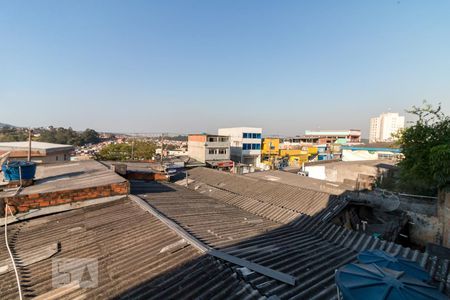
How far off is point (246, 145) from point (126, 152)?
21334mm

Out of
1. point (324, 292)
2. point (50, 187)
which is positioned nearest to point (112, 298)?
point (324, 292)

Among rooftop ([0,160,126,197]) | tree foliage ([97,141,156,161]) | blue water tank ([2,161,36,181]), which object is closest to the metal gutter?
rooftop ([0,160,126,197])


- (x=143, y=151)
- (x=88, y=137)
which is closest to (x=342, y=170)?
(x=143, y=151)

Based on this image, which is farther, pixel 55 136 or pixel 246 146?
pixel 55 136

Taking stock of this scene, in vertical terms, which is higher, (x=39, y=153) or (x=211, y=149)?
(x=211, y=149)

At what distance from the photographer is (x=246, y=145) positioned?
44906 millimetres

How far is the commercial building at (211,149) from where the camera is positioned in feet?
116

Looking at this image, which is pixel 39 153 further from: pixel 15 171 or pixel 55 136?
pixel 55 136

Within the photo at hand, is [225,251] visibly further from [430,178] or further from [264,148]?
[264,148]

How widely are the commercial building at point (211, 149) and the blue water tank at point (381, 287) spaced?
3150cm

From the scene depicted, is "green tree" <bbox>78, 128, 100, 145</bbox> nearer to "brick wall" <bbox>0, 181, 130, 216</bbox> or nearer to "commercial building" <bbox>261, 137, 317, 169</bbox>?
"commercial building" <bbox>261, 137, 317, 169</bbox>

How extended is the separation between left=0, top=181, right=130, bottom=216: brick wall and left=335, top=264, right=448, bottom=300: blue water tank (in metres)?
6.47

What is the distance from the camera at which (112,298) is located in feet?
10.4

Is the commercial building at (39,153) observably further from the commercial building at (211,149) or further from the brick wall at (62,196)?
the commercial building at (211,149)
